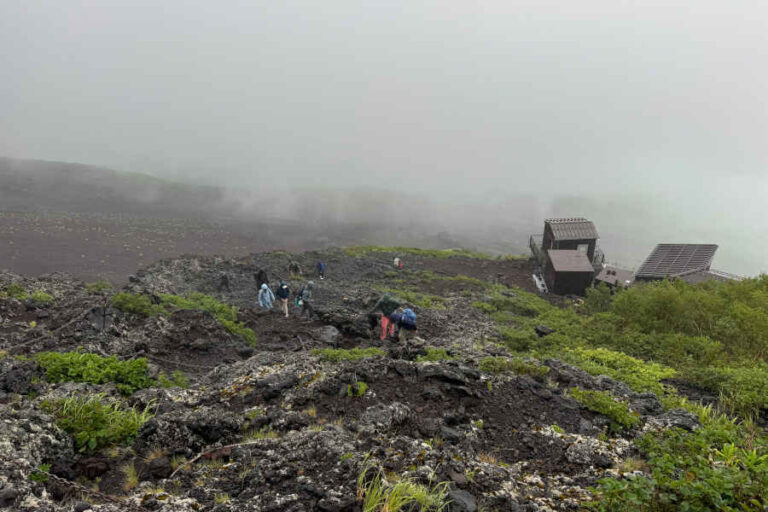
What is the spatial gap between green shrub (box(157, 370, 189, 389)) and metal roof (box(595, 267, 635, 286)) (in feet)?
102

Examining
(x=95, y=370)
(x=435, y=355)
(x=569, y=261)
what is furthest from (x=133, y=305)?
(x=569, y=261)

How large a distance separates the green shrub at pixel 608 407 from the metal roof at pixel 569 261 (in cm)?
2445

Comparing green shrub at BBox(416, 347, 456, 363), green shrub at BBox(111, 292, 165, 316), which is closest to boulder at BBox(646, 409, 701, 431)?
green shrub at BBox(416, 347, 456, 363)

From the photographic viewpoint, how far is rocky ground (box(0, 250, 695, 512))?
5.55 meters

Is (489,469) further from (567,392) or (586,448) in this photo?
(567,392)

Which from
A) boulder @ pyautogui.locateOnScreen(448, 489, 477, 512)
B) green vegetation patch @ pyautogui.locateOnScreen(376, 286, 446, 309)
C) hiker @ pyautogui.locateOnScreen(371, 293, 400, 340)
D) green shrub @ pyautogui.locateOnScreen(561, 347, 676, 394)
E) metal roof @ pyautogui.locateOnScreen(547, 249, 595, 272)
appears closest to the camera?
boulder @ pyautogui.locateOnScreen(448, 489, 477, 512)

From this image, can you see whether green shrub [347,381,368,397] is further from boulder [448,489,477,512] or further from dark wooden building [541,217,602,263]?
dark wooden building [541,217,602,263]

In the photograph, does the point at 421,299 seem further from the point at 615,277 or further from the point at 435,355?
the point at 615,277

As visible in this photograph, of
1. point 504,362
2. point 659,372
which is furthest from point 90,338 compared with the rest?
point 659,372

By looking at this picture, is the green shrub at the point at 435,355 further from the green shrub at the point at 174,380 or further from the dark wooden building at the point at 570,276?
the dark wooden building at the point at 570,276

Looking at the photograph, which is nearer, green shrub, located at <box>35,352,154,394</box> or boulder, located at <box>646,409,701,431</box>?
boulder, located at <box>646,409,701,431</box>

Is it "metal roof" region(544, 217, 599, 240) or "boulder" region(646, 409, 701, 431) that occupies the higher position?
"metal roof" region(544, 217, 599, 240)

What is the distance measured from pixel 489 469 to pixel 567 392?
4.09m

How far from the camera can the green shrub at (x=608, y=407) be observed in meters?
8.55
